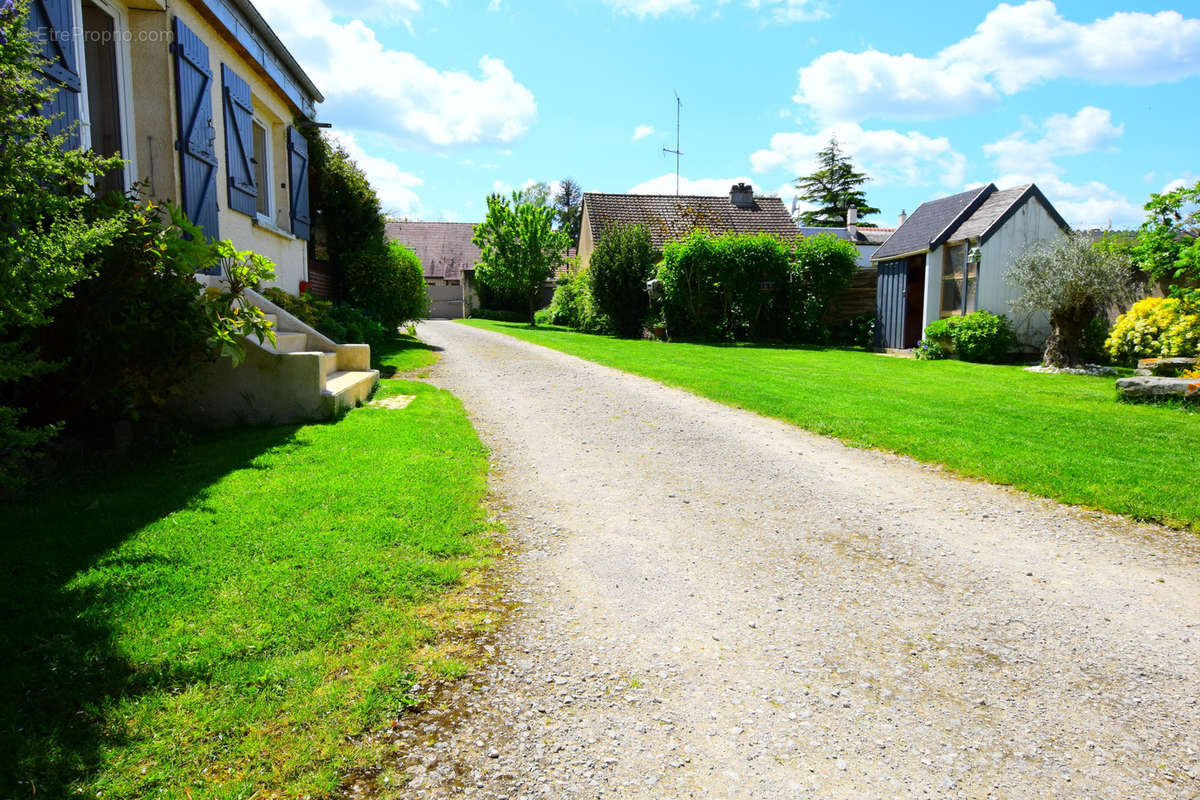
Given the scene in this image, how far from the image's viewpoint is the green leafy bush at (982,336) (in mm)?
15938

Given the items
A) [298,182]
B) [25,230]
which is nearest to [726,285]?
[298,182]

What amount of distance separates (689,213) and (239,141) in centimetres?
2020

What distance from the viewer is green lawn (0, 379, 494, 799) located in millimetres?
2170

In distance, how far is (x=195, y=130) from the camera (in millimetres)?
7836

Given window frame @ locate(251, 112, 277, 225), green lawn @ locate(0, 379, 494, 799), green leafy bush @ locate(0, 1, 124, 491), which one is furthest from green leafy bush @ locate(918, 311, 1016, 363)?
green leafy bush @ locate(0, 1, 124, 491)

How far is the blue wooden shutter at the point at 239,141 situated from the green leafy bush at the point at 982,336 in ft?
48.1

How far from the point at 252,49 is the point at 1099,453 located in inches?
430

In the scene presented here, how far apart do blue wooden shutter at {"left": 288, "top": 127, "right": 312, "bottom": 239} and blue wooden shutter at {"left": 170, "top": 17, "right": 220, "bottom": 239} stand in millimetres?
3193

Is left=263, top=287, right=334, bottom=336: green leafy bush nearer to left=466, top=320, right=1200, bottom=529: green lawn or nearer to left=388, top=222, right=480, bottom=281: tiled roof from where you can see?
left=466, top=320, right=1200, bottom=529: green lawn

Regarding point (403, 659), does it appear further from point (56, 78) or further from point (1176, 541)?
point (56, 78)

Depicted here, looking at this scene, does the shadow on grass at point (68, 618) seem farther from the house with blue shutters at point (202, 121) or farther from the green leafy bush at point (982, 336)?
the green leafy bush at point (982, 336)

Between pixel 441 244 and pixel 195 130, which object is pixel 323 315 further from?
pixel 441 244

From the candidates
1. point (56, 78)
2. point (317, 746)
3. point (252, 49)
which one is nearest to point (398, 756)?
point (317, 746)

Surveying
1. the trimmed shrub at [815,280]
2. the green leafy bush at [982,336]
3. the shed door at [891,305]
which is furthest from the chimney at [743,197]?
the green leafy bush at [982,336]
